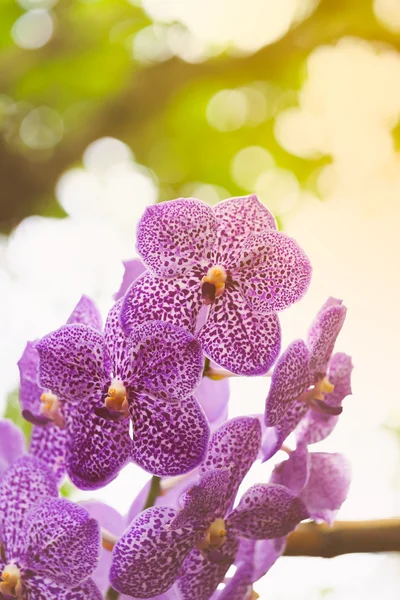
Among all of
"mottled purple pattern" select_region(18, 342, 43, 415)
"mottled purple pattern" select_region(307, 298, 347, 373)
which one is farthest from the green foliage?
"mottled purple pattern" select_region(307, 298, 347, 373)

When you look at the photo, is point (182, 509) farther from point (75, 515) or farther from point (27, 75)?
point (27, 75)

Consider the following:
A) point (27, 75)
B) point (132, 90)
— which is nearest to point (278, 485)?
point (132, 90)

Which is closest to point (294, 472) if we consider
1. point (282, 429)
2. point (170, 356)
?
point (282, 429)

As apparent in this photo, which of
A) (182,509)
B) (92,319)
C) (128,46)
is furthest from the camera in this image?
(128,46)

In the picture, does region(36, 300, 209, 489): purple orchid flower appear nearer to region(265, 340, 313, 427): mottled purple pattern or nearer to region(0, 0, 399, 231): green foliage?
region(265, 340, 313, 427): mottled purple pattern

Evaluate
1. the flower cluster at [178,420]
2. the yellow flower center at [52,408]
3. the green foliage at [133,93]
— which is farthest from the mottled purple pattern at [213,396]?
the green foliage at [133,93]

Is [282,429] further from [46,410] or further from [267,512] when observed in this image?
[46,410]

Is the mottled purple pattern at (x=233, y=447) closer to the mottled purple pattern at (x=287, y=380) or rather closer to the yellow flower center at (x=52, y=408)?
the mottled purple pattern at (x=287, y=380)
